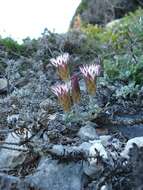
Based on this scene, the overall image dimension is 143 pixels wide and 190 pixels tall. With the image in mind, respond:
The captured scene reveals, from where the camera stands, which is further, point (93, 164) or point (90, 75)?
point (90, 75)

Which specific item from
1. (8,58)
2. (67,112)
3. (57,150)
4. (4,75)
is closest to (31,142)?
(57,150)

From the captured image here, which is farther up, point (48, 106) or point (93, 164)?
point (48, 106)

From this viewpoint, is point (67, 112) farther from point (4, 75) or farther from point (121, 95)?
point (4, 75)

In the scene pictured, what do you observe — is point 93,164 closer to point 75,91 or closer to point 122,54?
point 75,91

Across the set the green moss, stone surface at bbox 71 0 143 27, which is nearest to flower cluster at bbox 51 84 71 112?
stone surface at bbox 71 0 143 27

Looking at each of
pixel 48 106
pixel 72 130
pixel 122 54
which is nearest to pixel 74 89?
pixel 72 130

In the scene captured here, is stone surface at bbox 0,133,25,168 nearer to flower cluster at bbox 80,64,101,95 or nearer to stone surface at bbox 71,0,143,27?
flower cluster at bbox 80,64,101,95

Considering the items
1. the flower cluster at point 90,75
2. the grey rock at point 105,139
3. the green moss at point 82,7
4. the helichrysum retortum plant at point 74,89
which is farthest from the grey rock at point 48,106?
the green moss at point 82,7

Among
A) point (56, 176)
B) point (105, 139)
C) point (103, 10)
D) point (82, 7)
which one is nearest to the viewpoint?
point (56, 176)
